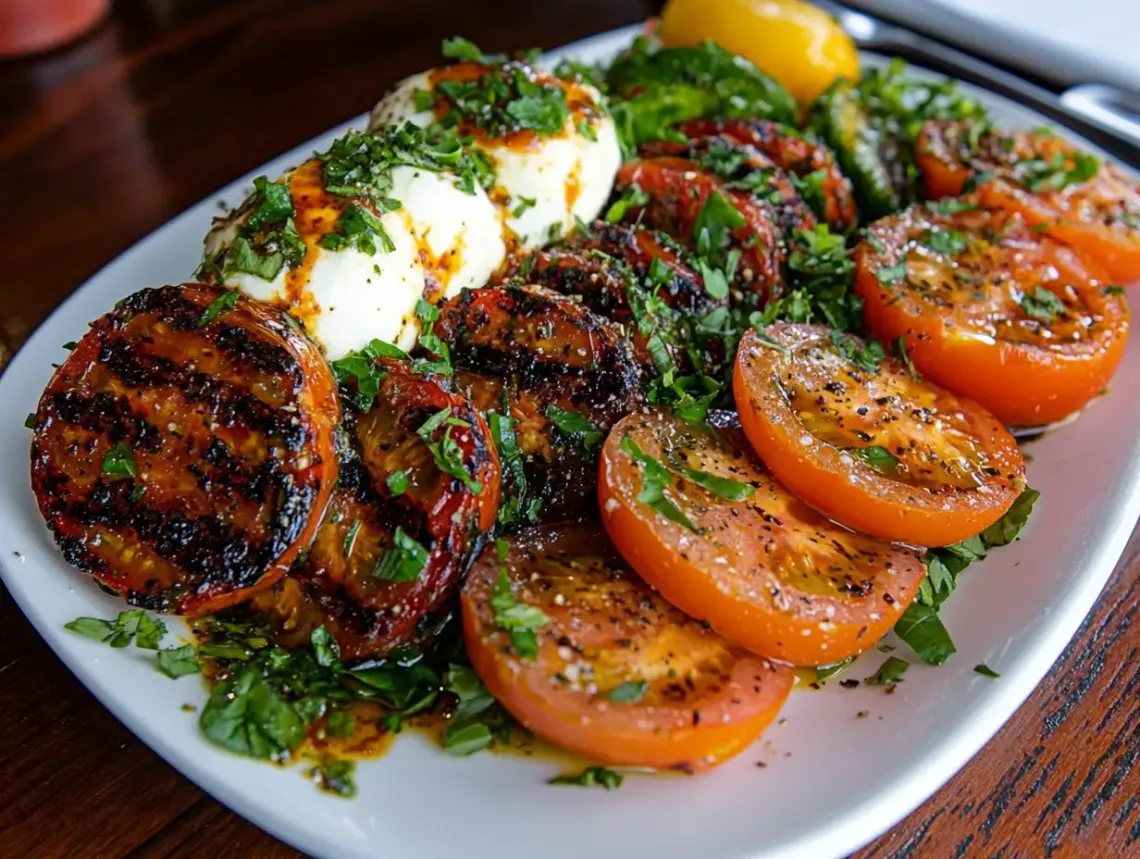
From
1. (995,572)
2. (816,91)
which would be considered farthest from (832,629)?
(816,91)

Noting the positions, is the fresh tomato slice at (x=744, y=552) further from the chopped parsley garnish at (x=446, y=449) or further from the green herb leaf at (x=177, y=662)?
the green herb leaf at (x=177, y=662)

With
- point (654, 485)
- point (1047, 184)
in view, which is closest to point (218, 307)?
point (654, 485)

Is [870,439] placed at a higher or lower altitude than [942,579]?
higher

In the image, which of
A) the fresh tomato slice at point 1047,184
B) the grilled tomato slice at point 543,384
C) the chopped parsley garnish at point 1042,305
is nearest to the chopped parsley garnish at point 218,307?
the grilled tomato slice at point 543,384

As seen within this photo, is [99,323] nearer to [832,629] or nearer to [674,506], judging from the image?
[674,506]

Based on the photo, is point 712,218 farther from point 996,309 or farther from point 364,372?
point 364,372

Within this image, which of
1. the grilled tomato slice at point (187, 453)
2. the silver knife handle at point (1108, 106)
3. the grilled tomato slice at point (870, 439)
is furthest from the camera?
the silver knife handle at point (1108, 106)

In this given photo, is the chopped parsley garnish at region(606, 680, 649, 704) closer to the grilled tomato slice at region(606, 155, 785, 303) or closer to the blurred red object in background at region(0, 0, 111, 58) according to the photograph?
the grilled tomato slice at region(606, 155, 785, 303)
